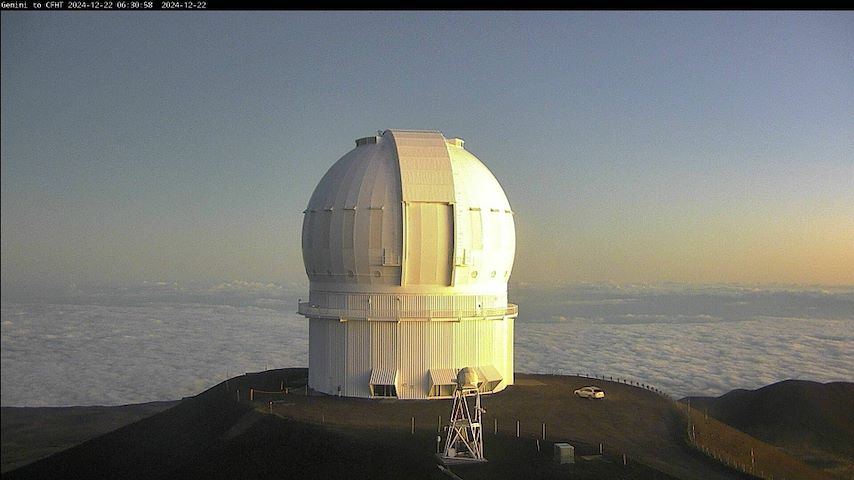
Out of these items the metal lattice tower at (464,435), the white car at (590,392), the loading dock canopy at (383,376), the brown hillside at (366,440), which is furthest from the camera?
the white car at (590,392)

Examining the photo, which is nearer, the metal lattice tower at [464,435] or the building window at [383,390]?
the metal lattice tower at [464,435]

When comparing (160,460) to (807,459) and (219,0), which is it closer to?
(219,0)

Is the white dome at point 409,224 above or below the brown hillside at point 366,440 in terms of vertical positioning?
above

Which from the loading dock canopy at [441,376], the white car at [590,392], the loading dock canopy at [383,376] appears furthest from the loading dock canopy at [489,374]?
the loading dock canopy at [383,376]

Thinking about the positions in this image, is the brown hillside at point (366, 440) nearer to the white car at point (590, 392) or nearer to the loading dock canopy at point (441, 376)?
the white car at point (590, 392)

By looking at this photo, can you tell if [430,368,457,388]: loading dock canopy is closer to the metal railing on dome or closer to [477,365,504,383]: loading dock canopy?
[477,365,504,383]: loading dock canopy

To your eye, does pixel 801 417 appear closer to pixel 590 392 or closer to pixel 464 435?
pixel 590 392

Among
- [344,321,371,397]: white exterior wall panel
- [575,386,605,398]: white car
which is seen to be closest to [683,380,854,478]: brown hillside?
[575,386,605,398]: white car
